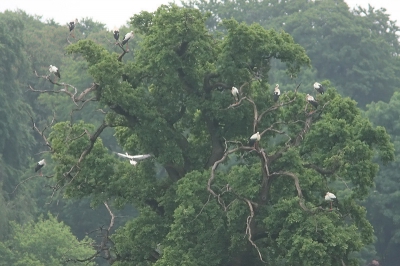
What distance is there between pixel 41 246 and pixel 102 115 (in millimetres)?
11465

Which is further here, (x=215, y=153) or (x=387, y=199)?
(x=387, y=199)

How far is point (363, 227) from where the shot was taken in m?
24.9

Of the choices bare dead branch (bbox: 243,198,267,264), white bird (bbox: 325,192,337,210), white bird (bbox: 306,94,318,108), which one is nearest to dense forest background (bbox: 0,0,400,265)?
bare dead branch (bbox: 243,198,267,264)

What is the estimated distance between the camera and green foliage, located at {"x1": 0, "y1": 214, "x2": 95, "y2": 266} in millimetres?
43594

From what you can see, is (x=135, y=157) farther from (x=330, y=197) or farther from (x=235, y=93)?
(x=330, y=197)

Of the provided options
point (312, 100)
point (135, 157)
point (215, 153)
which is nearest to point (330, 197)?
point (312, 100)

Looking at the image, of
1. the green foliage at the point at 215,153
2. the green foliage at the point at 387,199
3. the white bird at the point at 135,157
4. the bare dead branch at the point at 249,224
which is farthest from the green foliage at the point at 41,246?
the bare dead branch at the point at 249,224

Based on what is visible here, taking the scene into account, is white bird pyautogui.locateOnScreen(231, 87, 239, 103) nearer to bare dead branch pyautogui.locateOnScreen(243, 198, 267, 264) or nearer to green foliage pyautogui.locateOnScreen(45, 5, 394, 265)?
green foliage pyautogui.locateOnScreen(45, 5, 394, 265)

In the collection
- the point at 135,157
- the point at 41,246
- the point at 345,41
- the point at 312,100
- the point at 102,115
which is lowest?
the point at 345,41

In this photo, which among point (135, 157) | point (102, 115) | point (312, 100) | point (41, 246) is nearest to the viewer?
point (312, 100)

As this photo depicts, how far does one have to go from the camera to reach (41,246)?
44.1 meters

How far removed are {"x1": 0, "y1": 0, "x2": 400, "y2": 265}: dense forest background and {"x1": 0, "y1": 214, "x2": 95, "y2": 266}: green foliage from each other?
4cm

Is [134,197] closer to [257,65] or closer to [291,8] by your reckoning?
[257,65]

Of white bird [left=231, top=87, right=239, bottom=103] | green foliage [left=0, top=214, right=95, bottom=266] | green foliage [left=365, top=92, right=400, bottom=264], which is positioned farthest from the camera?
green foliage [left=365, top=92, right=400, bottom=264]
